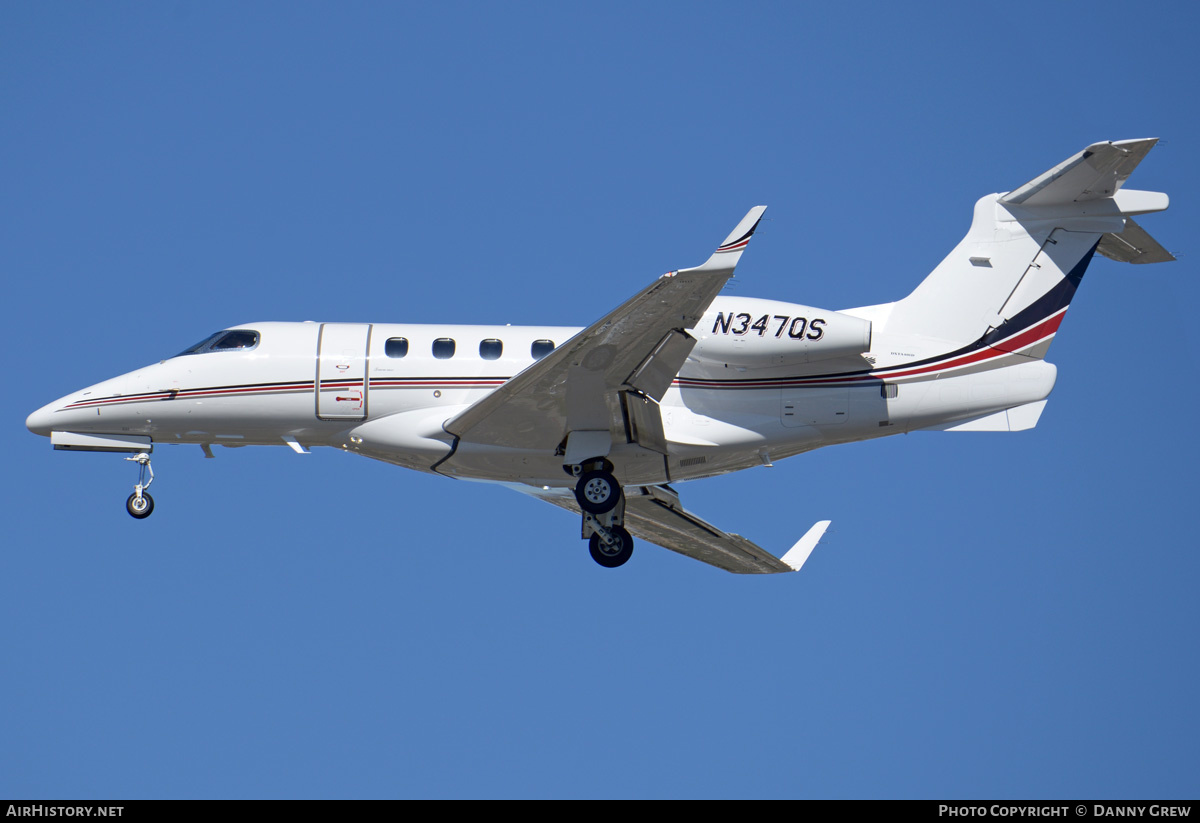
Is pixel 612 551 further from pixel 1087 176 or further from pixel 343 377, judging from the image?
pixel 1087 176

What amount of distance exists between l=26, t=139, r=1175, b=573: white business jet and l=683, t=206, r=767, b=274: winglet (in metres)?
2.35

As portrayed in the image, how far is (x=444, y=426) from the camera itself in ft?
58.9

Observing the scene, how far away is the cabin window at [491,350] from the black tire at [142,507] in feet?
17.6

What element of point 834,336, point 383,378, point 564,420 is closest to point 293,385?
point 383,378

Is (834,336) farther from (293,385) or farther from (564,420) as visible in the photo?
(293,385)

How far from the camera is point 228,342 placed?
19.3m

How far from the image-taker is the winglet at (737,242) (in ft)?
48.8

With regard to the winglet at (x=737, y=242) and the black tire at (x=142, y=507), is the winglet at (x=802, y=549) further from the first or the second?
the black tire at (x=142, y=507)

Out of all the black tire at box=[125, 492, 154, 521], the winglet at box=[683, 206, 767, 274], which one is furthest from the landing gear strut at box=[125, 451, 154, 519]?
the winglet at box=[683, 206, 767, 274]

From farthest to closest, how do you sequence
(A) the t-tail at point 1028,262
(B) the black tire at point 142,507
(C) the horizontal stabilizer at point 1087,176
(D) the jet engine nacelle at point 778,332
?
(B) the black tire at point 142,507 < (A) the t-tail at point 1028,262 < (D) the jet engine nacelle at point 778,332 < (C) the horizontal stabilizer at point 1087,176

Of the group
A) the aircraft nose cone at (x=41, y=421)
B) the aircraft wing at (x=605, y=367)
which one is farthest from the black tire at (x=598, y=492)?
the aircraft nose cone at (x=41, y=421)

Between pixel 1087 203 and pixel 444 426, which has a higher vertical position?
pixel 1087 203

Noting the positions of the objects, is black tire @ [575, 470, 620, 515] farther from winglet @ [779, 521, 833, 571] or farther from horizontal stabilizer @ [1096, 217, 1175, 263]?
horizontal stabilizer @ [1096, 217, 1175, 263]
